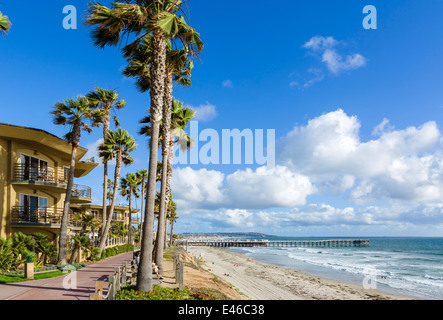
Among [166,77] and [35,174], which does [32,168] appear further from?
[166,77]

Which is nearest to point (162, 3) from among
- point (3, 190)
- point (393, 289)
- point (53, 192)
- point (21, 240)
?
point (21, 240)

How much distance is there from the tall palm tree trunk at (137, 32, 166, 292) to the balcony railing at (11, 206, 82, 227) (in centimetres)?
1618

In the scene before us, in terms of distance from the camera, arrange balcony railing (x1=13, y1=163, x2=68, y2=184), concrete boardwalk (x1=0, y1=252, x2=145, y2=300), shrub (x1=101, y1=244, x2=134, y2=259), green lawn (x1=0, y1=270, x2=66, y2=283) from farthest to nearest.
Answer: shrub (x1=101, y1=244, x2=134, y2=259) < balcony railing (x1=13, y1=163, x2=68, y2=184) < green lawn (x1=0, y1=270, x2=66, y2=283) < concrete boardwalk (x1=0, y1=252, x2=145, y2=300)

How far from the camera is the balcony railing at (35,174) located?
2475cm

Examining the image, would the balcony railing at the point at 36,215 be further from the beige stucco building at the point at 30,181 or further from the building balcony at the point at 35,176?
the building balcony at the point at 35,176

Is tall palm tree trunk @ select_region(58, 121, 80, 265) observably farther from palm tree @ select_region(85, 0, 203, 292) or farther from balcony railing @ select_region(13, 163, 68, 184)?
palm tree @ select_region(85, 0, 203, 292)

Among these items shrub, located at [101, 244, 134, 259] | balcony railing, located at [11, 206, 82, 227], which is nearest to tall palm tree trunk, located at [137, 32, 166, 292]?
balcony railing, located at [11, 206, 82, 227]

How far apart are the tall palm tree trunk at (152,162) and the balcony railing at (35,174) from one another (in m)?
16.6

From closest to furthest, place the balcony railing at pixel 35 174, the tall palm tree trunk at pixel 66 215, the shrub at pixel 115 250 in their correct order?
the tall palm tree trunk at pixel 66 215
the balcony railing at pixel 35 174
the shrub at pixel 115 250

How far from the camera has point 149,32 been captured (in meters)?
13.9

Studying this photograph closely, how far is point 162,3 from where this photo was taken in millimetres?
14109

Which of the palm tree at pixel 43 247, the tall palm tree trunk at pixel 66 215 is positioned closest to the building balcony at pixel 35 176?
the tall palm tree trunk at pixel 66 215

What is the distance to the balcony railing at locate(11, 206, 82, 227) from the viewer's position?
24375 mm
